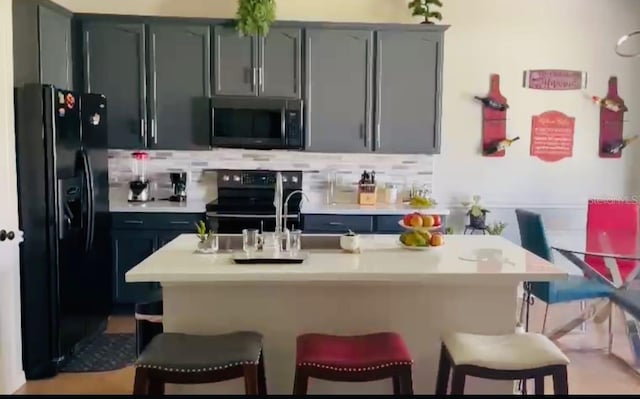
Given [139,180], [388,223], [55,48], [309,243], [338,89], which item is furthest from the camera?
[139,180]

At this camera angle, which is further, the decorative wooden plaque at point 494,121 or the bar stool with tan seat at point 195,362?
the decorative wooden plaque at point 494,121

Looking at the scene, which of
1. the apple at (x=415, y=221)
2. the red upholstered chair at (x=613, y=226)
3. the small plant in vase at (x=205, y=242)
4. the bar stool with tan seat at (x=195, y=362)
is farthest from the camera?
the red upholstered chair at (x=613, y=226)

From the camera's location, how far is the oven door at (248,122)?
492cm

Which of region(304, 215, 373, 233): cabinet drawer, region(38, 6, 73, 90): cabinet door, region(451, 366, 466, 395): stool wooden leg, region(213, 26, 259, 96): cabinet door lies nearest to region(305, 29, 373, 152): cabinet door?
region(213, 26, 259, 96): cabinet door

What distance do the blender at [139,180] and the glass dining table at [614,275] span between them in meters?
3.12

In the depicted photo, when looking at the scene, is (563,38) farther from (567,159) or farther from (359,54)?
(359,54)

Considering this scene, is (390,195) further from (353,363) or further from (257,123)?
(353,363)

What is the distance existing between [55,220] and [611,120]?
175 inches

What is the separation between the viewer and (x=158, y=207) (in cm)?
483

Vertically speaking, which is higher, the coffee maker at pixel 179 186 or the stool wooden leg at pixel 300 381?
the coffee maker at pixel 179 186

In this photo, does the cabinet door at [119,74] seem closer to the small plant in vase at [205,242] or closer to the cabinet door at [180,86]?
the cabinet door at [180,86]

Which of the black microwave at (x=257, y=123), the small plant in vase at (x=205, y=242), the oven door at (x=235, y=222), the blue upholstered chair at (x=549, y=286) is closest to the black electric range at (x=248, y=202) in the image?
the oven door at (x=235, y=222)

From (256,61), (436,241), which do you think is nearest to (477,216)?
(256,61)

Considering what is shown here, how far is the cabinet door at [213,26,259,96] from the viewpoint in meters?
4.92
